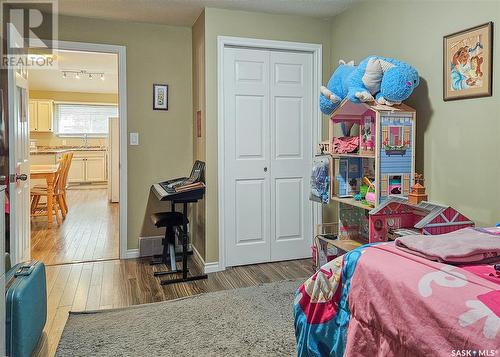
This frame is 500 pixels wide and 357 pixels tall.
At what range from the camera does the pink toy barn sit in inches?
89.3

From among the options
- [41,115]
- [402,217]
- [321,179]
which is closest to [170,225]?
[321,179]

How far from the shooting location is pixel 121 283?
3.31 metres

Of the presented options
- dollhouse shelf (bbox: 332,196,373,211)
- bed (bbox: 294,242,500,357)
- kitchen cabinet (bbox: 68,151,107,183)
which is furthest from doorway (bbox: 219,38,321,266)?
kitchen cabinet (bbox: 68,151,107,183)

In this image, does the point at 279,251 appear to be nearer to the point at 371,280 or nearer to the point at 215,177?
the point at 215,177

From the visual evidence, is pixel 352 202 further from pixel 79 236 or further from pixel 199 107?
pixel 79 236

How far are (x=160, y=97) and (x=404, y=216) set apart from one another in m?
2.67

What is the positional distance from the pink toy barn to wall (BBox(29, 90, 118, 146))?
9.21 metres

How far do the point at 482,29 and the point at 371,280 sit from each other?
177cm

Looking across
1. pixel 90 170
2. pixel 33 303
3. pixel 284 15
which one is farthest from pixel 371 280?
pixel 90 170

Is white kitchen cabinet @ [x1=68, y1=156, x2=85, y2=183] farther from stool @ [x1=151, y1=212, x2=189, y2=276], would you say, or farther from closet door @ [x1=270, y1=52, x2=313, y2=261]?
A: closet door @ [x1=270, y1=52, x2=313, y2=261]

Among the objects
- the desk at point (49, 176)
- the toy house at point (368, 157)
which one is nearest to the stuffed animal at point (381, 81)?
the toy house at point (368, 157)

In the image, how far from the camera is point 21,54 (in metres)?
3.52

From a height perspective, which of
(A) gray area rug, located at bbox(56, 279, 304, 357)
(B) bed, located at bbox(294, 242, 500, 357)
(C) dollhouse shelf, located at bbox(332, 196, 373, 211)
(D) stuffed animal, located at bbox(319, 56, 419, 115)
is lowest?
(A) gray area rug, located at bbox(56, 279, 304, 357)

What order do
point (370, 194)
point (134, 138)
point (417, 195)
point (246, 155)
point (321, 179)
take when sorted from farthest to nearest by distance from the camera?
point (134, 138) < point (246, 155) < point (321, 179) < point (370, 194) < point (417, 195)
